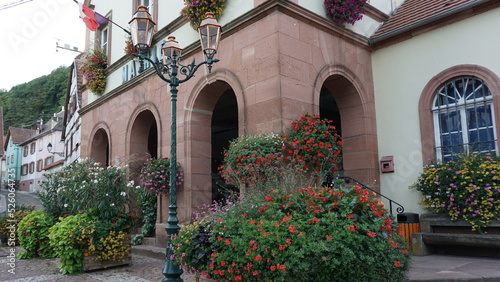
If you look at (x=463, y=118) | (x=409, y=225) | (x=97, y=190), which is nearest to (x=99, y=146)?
(x=97, y=190)

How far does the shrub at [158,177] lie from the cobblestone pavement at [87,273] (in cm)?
150

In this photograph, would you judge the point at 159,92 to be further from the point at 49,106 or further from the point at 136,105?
the point at 49,106

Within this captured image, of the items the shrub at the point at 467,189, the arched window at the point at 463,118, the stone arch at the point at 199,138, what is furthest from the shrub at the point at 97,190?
the arched window at the point at 463,118

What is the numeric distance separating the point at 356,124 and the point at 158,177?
4.44m

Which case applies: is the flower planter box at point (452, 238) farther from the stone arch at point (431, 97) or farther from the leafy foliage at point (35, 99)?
the leafy foliage at point (35, 99)

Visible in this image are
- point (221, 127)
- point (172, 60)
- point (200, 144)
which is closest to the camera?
point (172, 60)

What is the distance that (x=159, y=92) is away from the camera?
10.1 meters

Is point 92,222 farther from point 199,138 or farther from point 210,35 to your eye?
point 210,35

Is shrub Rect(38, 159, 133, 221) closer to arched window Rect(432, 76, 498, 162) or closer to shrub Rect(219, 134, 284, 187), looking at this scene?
shrub Rect(219, 134, 284, 187)

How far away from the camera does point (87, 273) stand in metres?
7.09

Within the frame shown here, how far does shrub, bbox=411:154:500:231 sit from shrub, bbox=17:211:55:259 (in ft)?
25.7

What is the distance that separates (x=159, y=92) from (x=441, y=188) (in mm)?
6759

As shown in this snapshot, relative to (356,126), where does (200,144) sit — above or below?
below

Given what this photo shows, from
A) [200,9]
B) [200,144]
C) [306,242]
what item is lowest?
[306,242]
